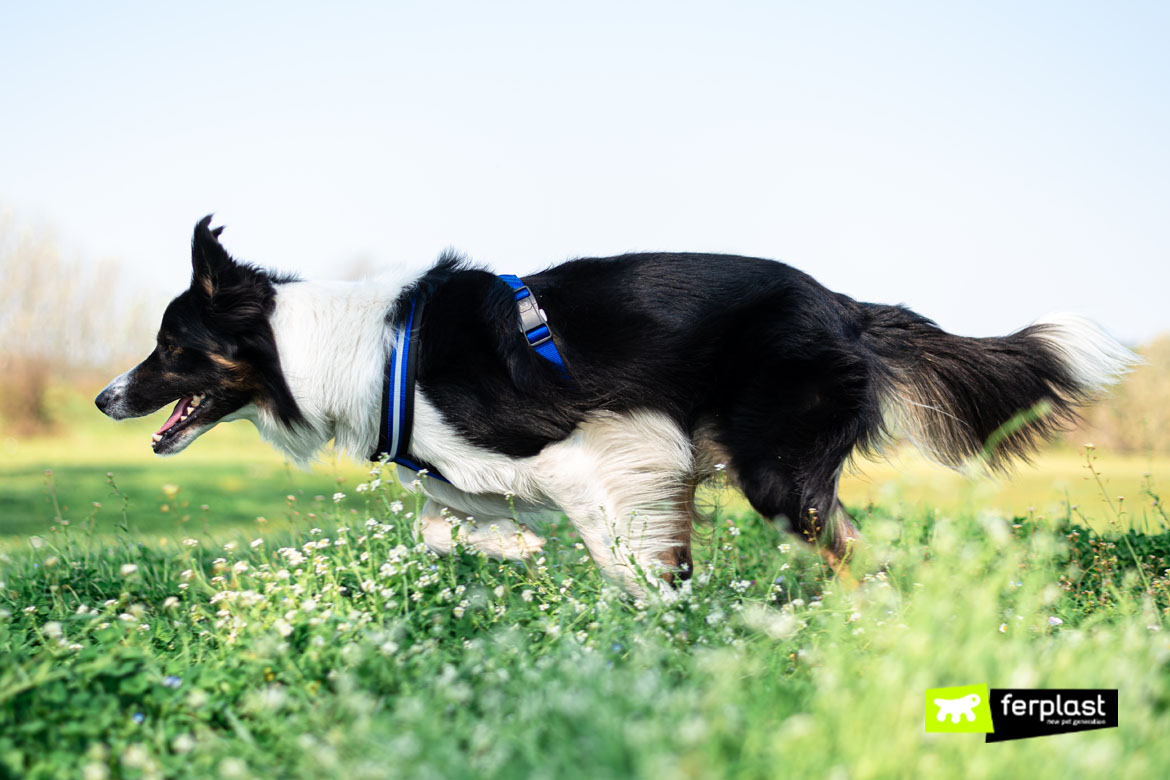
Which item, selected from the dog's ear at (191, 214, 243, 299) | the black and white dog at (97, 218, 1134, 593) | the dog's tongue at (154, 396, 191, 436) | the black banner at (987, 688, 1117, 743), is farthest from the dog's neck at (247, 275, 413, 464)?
the black banner at (987, 688, 1117, 743)

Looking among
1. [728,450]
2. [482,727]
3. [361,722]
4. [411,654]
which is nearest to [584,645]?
[411,654]

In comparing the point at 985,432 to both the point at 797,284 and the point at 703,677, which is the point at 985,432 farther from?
the point at 703,677

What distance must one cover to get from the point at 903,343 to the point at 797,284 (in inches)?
26.9

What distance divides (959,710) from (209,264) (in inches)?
138

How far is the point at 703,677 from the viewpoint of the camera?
7.74 feet

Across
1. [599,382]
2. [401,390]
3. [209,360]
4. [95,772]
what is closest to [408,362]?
[401,390]

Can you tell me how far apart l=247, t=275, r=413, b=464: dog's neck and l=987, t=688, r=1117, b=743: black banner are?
9.09ft

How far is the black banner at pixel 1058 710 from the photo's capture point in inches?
85.9

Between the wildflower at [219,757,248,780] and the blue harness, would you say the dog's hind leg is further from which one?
the wildflower at [219,757,248,780]

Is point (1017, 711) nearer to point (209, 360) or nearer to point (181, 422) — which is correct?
point (209, 360)

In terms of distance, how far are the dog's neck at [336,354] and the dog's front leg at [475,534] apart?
1.45ft

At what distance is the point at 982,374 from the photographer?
4199 mm

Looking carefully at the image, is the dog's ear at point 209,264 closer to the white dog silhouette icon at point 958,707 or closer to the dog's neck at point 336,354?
the dog's neck at point 336,354

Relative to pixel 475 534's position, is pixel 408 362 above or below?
above
